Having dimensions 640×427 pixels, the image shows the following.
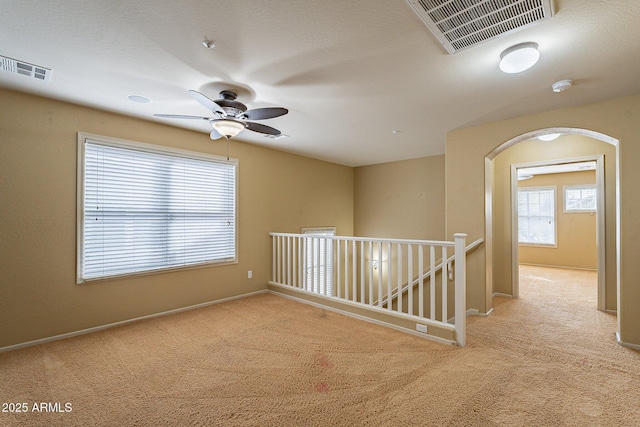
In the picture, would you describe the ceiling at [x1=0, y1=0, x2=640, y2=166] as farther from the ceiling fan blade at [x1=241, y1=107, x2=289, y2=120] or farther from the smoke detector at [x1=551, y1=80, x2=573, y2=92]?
the ceiling fan blade at [x1=241, y1=107, x2=289, y2=120]

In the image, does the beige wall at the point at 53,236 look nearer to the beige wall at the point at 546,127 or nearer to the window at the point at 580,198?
the beige wall at the point at 546,127

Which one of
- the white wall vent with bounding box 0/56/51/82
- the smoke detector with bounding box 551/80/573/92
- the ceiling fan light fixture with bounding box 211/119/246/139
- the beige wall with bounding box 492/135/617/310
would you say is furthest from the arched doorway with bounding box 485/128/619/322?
the white wall vent with bounding box 0/56/51/82

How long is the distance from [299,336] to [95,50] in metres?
3.01

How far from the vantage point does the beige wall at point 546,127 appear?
9.02ft

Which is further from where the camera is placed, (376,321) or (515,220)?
(515,220)

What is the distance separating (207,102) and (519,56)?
236 centimetres

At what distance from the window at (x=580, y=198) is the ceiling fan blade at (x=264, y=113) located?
25.9 ft

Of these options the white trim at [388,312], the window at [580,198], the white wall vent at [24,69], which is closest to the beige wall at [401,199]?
the white trim at [388,312]

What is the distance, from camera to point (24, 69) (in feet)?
7.70

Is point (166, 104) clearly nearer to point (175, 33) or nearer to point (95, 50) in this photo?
point (95, 50)

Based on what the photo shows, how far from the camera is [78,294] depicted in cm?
311

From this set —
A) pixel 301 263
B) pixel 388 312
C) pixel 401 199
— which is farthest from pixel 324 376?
pixel 401 199

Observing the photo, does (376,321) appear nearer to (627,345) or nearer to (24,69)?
(627,345)

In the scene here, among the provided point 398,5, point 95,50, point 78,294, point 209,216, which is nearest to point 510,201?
point 398,5
